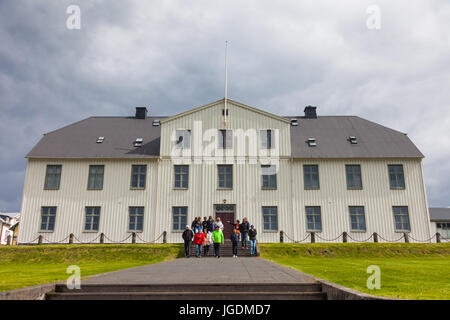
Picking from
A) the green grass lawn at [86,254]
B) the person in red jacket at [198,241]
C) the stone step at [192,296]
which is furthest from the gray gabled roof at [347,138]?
the stone step at [192,296]

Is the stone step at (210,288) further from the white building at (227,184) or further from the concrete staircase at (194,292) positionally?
the white building at (227,184)

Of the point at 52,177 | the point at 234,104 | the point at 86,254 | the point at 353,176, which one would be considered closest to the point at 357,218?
the point at 353,176

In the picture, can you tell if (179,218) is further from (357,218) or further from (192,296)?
(192,296)

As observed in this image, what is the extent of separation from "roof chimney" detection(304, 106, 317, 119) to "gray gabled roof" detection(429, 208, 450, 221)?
2837cm

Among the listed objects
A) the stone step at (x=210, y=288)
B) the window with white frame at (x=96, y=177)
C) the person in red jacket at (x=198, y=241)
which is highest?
the window with white frame at (x=96, y=177)

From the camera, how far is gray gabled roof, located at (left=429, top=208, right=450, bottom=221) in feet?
163

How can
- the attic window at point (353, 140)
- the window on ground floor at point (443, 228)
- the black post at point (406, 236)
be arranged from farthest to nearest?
1. the window on ground floor at point (443, 228)
2. the attic window at point (353, 140)
3. the black post at point (406, 236)

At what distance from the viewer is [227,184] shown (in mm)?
27438

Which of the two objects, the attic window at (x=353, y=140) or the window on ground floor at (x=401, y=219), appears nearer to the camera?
the window on ground floor at (x=401, y=219)

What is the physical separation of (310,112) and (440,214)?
3253 centimetres

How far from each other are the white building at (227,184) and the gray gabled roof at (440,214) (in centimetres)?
2734

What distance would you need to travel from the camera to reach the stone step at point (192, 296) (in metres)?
6.95

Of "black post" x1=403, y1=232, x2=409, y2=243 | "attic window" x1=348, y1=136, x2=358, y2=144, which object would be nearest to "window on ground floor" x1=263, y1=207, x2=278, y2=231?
"attic window" x1=348, y1=136, x2=358, y2=144

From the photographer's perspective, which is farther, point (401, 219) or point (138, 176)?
point (138, 176)
